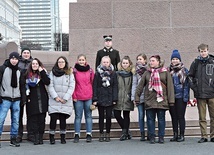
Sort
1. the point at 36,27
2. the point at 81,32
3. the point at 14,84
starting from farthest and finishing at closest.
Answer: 1. the point at 36,27
2. the point at 81,32
3. the point at 14,84

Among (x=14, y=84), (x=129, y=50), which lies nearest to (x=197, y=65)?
(x=14, y=84)

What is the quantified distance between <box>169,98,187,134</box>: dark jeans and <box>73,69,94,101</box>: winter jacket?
1.67 metres

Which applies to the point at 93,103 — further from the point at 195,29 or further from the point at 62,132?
the point at 195,29

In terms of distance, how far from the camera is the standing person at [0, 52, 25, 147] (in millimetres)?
7062

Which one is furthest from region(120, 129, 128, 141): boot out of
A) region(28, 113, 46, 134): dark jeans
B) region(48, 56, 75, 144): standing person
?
region(28, 113, 46, 134): dark jeans

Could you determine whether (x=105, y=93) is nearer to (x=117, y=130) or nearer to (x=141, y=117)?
(x=141, y=117)

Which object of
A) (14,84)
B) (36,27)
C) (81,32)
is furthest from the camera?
(36,27)

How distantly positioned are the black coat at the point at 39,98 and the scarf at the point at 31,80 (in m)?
0.07

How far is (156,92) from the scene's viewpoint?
7.16 m

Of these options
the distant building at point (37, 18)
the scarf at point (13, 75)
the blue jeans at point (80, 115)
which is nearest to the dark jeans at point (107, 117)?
the blue jeans at point (80, 115)

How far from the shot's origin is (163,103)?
714cm

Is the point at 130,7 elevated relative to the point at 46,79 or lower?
elevated

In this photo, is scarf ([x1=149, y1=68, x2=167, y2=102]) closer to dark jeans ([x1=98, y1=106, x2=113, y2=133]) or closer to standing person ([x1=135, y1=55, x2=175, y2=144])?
standing person ([x1=135, y1=55, x2=175, y2=144])

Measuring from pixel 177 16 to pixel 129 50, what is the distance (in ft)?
6.01
